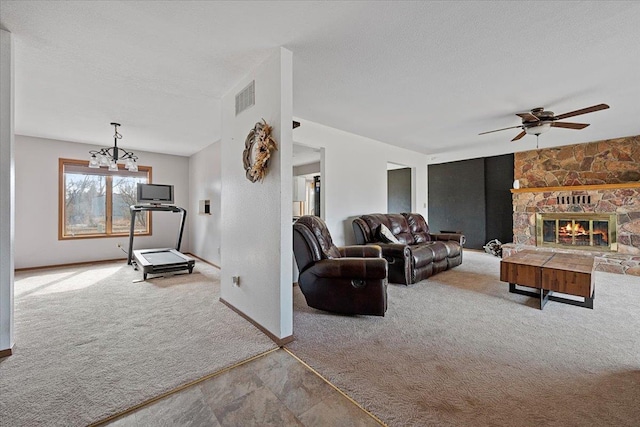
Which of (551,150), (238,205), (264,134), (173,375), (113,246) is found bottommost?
(173,375)

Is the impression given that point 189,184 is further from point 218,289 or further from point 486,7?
point 486,7

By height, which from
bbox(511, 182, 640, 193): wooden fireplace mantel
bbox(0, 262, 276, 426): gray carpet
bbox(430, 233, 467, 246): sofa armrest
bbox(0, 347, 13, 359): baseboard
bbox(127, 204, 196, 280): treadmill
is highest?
bbox(511, 182, 640, 193): wooden fireplace mantel

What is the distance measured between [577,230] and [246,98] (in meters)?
6.44

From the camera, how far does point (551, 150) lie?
224 inches

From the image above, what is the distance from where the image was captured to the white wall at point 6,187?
200cm

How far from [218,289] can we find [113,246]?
11.5 feet

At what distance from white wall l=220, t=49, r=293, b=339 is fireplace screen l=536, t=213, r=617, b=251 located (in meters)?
5.94

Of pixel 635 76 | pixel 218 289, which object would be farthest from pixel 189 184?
pixel 635 76

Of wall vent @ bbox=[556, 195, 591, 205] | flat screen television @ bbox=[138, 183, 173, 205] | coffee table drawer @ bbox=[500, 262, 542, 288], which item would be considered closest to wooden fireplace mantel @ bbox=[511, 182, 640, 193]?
wall vent @ bbox=[556, 195, 591, 205]

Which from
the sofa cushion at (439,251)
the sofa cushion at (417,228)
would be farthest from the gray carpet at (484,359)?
the sofa cushion at (417,228)

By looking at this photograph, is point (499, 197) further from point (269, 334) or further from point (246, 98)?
point (269, 334)

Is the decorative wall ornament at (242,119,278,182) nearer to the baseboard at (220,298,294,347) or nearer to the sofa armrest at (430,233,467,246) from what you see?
the baseboard at (220,298,294,347)

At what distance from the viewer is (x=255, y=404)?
1571 millimetres

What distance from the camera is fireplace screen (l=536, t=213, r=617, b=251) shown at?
16.1ft
